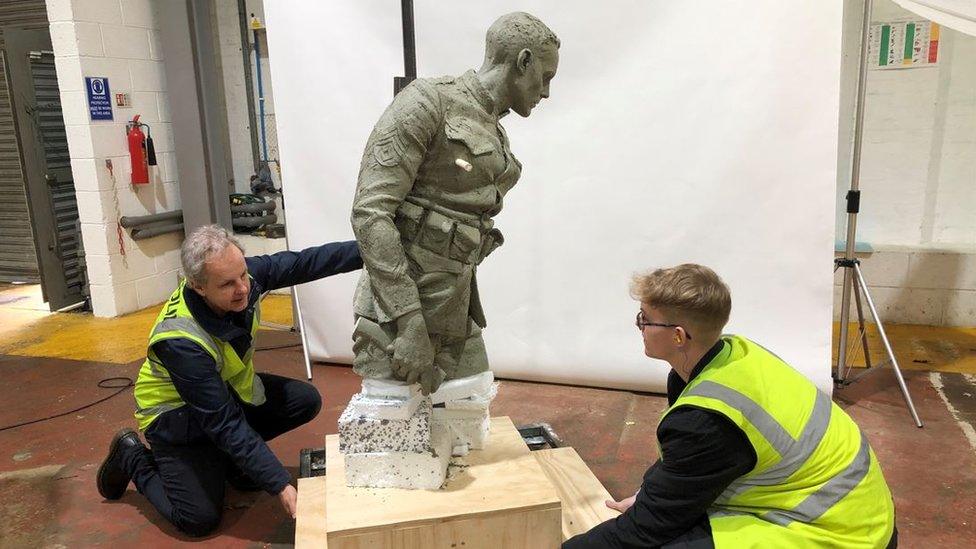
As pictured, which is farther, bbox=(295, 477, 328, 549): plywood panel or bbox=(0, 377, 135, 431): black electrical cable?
bbox=(0, 377, 135, 431): black electrical cable

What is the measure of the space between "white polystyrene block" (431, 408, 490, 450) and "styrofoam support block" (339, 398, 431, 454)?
0.17m

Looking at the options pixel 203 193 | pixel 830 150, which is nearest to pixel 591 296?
pixel 830 150

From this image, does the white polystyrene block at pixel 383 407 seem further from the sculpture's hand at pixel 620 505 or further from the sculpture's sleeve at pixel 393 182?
the sculpture's hand at pixel 620 505

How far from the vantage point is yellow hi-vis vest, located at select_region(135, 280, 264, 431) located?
2.20 metres

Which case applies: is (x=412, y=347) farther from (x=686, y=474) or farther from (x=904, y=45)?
(x=904, y=45)

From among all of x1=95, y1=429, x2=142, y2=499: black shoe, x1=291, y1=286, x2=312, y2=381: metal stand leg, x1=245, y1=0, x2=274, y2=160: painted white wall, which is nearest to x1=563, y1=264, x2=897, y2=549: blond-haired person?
x1=95, y1=429, x2=142, y2=499: black shoe

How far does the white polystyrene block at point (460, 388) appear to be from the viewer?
203cm

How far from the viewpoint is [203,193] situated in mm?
5090

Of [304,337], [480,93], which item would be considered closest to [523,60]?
[480,93]

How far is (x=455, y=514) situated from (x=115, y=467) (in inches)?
59.2

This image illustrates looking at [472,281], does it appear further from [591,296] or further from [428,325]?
[591,296]

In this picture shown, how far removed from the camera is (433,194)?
1.84 m

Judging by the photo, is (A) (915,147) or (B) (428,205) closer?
(B) (428,205)

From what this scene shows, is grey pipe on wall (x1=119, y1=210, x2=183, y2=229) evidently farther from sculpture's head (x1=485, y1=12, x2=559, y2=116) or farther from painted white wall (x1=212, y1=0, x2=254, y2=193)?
sculpture's head (x1=485, y1=12, x2=559, y2=116)
